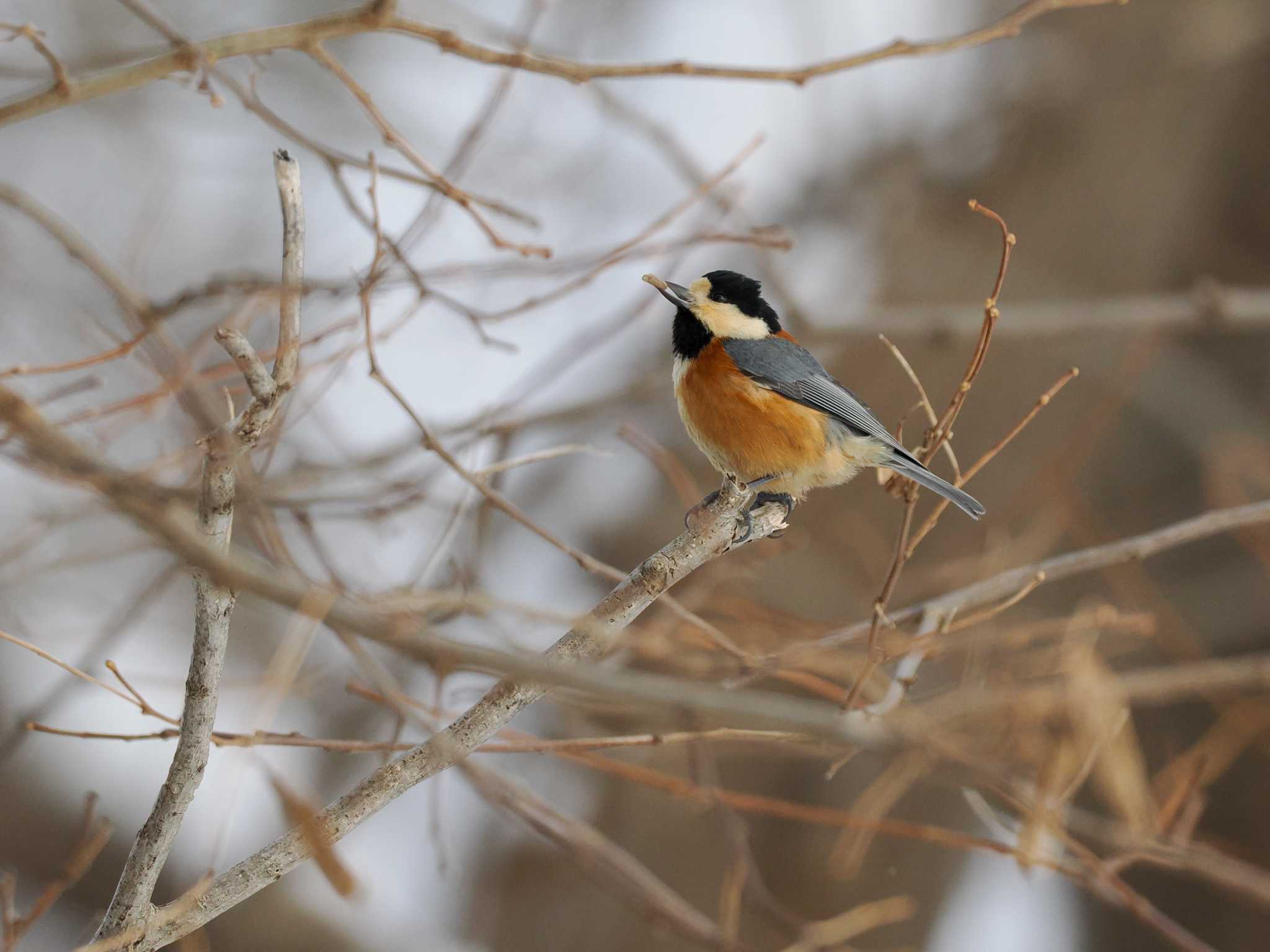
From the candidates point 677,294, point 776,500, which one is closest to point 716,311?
point 677,294

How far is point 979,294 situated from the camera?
5.29m

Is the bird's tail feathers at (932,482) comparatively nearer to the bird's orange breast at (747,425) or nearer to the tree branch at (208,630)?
the bird's orange breast at (747,425)

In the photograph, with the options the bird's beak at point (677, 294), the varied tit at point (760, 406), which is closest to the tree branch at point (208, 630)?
the bird's beak at point (677, 294)

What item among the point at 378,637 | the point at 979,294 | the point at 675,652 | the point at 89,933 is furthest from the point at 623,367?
the point at 378,637

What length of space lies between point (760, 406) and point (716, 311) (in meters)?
0.38

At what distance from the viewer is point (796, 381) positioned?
3.03 meters

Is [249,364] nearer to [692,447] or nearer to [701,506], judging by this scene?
[701,506]

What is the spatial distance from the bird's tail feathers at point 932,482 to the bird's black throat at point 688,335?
2.15ft

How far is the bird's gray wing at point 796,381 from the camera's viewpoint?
2.98 metres

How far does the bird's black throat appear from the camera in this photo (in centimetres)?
309

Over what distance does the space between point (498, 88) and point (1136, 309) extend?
2.84 metres

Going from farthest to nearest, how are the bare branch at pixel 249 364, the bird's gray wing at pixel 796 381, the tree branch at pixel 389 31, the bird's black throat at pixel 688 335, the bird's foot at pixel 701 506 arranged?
the bird's black throat at pixel 688 335
the bird's gray wing at pixel 796 381
the bird's foot at pixel 701 506
the tree branch at pixel 389 31
the bare branch at pixel 249 364

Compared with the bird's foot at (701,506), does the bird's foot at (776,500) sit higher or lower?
higher

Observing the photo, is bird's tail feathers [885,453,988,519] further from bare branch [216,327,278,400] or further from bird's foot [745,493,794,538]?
bare branch [216,327,278,400]
